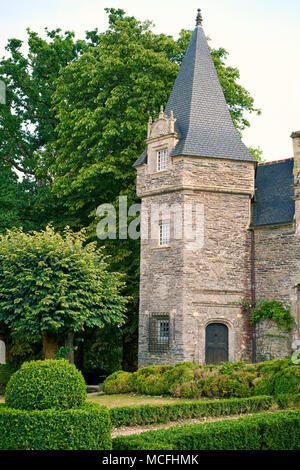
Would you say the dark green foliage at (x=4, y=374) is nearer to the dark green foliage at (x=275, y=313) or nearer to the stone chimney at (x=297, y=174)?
the dark green foliage at (x=275, y=313)

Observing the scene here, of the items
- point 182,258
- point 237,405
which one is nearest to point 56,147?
point 182,258

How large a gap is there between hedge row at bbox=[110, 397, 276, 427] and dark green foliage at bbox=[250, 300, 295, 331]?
24.8 ft

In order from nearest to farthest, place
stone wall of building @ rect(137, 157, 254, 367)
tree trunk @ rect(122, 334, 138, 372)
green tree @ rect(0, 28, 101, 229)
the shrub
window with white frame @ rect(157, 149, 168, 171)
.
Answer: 1. the shrub
2. stone wall of building @ rect(137, 157, 254, 367)
3. window with white frame @ rect(157, 149, 168, 171)
4. tree trunk @ rect(122, 334, 138, 372)
5. green tree @ rect(0, 28, 101, 229)

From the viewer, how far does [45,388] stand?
30.9ft

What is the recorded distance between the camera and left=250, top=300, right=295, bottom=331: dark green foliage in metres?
23.0

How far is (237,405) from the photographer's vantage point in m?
15.3

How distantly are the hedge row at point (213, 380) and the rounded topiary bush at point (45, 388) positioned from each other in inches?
328

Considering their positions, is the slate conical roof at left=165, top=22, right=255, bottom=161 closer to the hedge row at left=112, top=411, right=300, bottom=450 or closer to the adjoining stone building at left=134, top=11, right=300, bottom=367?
the adjoining stone building at left=134, top=11, right=300, bottom=367

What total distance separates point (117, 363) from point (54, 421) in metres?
27.3

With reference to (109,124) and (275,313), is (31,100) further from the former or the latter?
(275,313)

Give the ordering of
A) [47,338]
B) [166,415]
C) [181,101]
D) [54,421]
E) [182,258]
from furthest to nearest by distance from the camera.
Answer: [181,101]
[182,258]
[47,338]
[166,415]
[54,421]

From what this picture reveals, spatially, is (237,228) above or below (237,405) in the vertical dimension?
above

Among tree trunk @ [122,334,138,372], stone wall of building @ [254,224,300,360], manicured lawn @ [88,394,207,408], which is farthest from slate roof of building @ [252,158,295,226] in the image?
manicured lawn @ [88,394,207,408]

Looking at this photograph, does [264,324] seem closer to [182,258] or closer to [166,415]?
[182,258]
